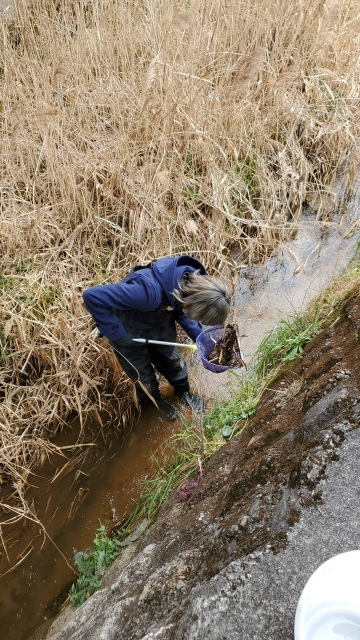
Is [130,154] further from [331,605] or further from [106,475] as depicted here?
[331,605]

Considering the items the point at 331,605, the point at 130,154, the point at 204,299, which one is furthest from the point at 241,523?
the point at 130,154

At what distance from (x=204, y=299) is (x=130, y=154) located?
6.31 feet

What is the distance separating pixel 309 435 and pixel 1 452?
1.88 meters

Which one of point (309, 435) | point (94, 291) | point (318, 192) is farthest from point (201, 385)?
point (318, 192)

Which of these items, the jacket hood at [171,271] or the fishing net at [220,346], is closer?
the jacket hood at [171,271]

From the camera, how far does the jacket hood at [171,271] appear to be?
7.70 ft

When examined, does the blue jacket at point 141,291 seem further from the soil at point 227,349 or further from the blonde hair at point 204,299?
the soil at point 227,349

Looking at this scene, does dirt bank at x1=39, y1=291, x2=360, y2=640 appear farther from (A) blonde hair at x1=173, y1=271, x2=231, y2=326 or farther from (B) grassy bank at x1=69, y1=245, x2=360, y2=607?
(A) blonde hair at x1=173, y1=271, x2=231, y2=326

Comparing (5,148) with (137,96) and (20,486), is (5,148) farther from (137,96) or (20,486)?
(20,486)

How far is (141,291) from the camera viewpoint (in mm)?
2371

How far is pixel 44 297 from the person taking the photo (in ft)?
10.4

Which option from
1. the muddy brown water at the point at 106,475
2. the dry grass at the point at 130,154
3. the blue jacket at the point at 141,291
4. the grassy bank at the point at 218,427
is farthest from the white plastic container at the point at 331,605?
the dry grass at the point at 130,154

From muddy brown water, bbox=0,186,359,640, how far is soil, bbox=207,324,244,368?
403mm

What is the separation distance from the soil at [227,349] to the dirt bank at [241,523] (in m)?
0.51
